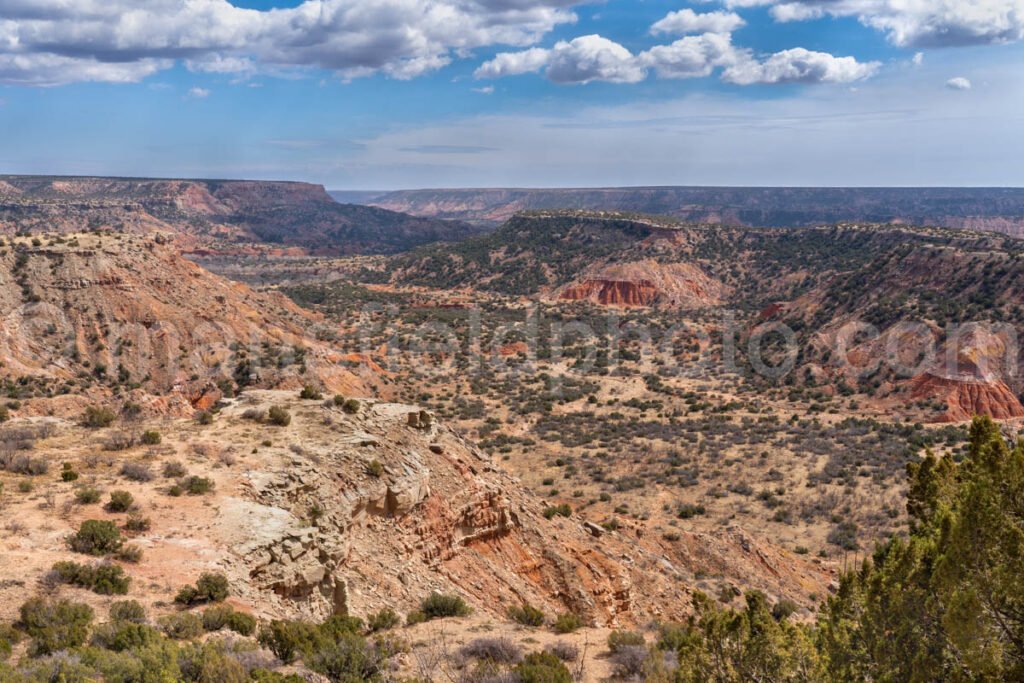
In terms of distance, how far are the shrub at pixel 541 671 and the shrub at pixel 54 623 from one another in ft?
21.3

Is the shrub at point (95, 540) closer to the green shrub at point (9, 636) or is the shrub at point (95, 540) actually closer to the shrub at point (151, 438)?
the green shrub at point (9, 636)

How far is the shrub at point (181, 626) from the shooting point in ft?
34.4

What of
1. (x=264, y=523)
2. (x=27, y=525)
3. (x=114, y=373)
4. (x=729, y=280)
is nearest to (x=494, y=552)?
(x=264, y=523)

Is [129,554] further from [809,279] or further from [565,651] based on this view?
[809,279]

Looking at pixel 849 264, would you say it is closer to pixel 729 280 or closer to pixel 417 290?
pixel 729 280

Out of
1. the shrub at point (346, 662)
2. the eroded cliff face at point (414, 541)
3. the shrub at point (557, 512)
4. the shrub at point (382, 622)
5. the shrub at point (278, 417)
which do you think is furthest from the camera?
the shrub at point (557, 512)

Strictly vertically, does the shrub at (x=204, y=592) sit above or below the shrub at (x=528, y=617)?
above

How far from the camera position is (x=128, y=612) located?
10648 millimetres

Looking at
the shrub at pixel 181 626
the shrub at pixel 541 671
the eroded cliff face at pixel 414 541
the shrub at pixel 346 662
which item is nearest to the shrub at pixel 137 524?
the eroded cliff face at pixel 414 541

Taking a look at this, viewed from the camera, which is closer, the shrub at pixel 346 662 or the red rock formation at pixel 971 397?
the shrub at pixel 346 662

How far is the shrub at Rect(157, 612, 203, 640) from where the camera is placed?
34.4 feet

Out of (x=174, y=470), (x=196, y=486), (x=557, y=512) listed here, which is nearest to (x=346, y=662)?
(x=196, y=486)

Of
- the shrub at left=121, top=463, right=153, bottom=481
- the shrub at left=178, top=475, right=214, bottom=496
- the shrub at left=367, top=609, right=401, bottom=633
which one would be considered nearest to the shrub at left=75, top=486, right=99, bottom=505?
the shrub at left=121, top=463, right=153, bottom=481

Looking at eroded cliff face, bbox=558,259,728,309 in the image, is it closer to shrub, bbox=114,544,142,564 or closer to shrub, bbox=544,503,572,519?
shrub, bbox=544,503,572,519
